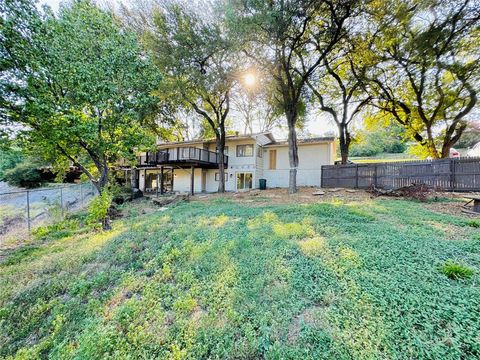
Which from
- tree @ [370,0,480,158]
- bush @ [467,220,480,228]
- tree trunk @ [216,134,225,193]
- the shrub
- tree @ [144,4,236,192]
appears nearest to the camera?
the shrub

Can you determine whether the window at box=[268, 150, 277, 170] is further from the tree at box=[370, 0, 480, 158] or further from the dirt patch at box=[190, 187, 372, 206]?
the tree at box=[370, 0, 480, 158]

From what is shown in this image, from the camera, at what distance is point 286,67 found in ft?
38.1

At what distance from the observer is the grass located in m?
2.17

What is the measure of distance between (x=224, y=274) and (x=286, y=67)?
11.7 meters

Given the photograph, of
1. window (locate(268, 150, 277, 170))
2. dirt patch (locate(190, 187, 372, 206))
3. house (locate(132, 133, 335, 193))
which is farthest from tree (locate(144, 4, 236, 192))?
window (locate(268, 150, 277, 170))

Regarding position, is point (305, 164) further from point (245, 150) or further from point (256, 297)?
point (256, 297)

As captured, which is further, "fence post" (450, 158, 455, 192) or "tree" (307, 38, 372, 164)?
"tree" (307, 38, 372, 164)

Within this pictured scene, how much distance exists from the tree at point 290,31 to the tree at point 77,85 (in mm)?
5169

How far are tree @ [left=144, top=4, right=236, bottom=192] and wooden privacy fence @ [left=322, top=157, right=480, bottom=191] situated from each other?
9.40 meters

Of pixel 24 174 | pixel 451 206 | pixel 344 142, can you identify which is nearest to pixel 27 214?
pixel 451 206

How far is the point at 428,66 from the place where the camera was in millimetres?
12164

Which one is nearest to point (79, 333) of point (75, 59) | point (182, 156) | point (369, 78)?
point (75, 59)

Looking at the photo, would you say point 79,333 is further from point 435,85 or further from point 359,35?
point 435,85

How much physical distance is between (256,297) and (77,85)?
25.9 feet
